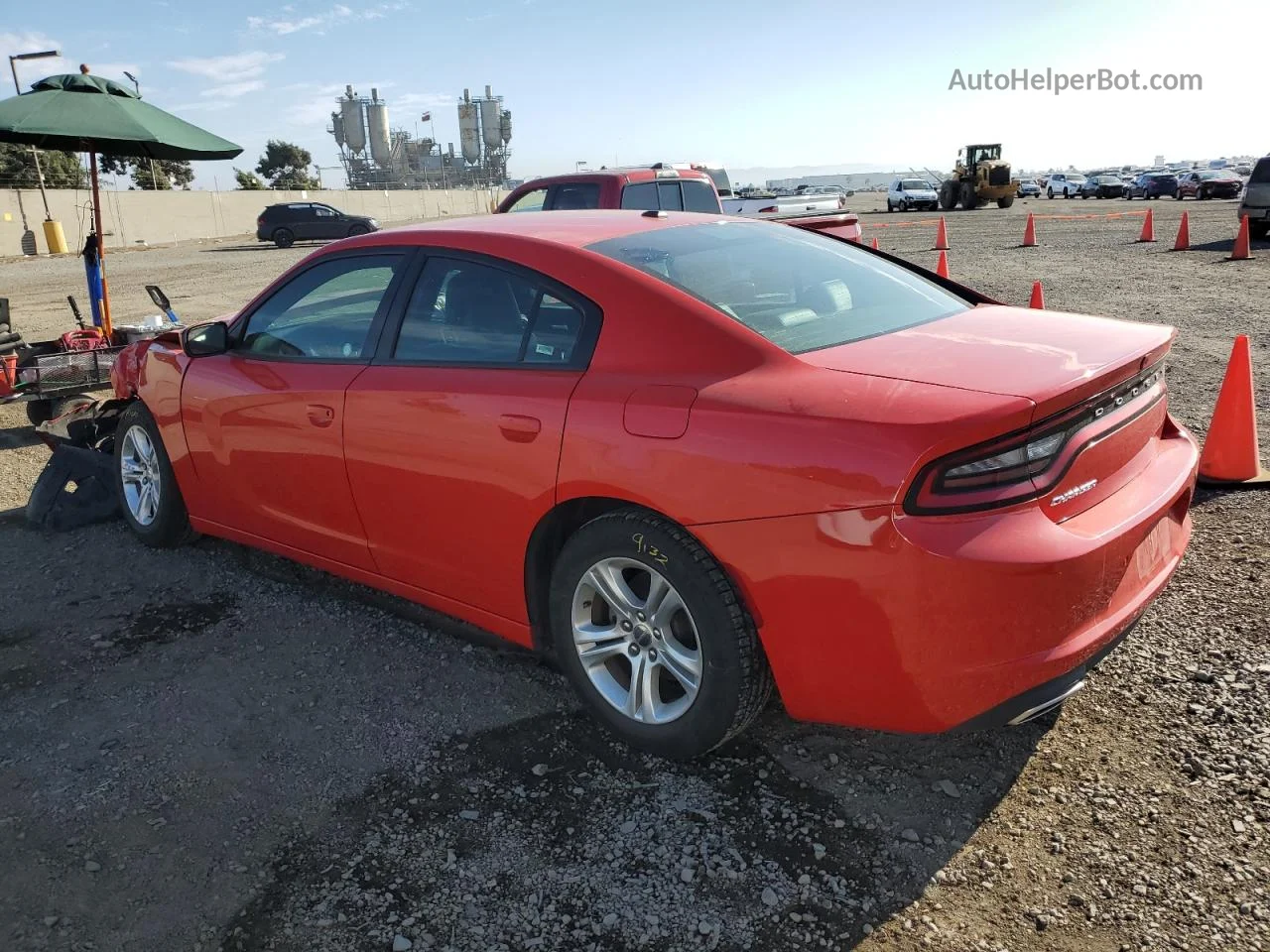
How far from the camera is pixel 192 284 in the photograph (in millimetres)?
20422

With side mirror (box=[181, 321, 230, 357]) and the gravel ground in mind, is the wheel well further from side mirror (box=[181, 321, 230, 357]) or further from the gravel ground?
side mirror (box=[181, 321, 230, 357])

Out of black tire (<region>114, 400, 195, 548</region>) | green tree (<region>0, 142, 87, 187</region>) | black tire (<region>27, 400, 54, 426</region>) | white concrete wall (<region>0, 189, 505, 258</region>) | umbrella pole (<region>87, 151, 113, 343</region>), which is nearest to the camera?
black tire (<region>114, 400, 195, 548</region>)

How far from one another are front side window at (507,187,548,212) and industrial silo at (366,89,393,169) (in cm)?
11730

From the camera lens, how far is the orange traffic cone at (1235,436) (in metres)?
4.88

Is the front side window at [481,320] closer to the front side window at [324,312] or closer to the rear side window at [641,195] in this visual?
the front side window at [324,312]

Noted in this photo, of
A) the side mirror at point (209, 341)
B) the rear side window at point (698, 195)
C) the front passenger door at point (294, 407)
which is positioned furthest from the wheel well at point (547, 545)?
the rear side window at point (698, 195)

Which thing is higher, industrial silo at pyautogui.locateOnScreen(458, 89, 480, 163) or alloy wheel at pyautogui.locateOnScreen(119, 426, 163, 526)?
industrial silo at pyautogui.locateOnScreen(458, 89, 480, 163)

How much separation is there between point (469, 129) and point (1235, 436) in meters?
131

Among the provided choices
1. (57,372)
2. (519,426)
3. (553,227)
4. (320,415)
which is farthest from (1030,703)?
(57,372)

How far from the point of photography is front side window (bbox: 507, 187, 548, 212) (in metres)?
10.5

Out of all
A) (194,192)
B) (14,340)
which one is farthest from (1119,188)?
(14,340)

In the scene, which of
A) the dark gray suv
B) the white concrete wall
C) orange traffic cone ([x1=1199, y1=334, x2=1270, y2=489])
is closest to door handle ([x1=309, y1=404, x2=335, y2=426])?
orange traffic cone ([x1=1199, y1=334, x2=1270, y2=489])

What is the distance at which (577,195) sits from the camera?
10.2 meters

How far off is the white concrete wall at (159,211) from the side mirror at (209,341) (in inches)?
1132
